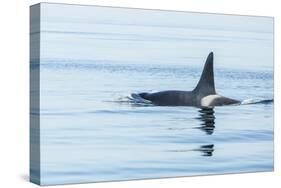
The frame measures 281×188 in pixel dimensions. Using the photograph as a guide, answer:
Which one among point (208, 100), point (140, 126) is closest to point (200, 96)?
point (208, 100)

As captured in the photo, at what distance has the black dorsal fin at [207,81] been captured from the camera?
916cm

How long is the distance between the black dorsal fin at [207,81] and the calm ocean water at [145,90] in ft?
0.22

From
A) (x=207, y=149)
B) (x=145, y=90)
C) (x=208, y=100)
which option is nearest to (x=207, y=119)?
(x=208, y=100)

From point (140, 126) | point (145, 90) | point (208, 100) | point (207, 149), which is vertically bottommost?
point (207, 149)

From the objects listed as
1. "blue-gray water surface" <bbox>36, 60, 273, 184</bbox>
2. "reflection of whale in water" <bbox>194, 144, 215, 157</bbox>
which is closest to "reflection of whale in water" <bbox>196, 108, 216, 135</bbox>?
"blue-gray water surface" <bbox>36, 60, 273, 184</bbox>

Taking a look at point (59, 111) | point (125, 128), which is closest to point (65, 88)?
point (59, 111)

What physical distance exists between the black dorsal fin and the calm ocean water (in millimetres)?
68

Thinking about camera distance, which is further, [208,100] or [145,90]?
[208,100]

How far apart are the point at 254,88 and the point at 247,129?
487 millimetres

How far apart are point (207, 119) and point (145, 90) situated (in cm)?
82

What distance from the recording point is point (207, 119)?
9.18 metres

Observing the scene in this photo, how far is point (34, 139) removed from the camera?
839cm

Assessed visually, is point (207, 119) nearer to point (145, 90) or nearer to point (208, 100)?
point (208, 100)

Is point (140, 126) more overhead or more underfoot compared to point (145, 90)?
more underfoot
